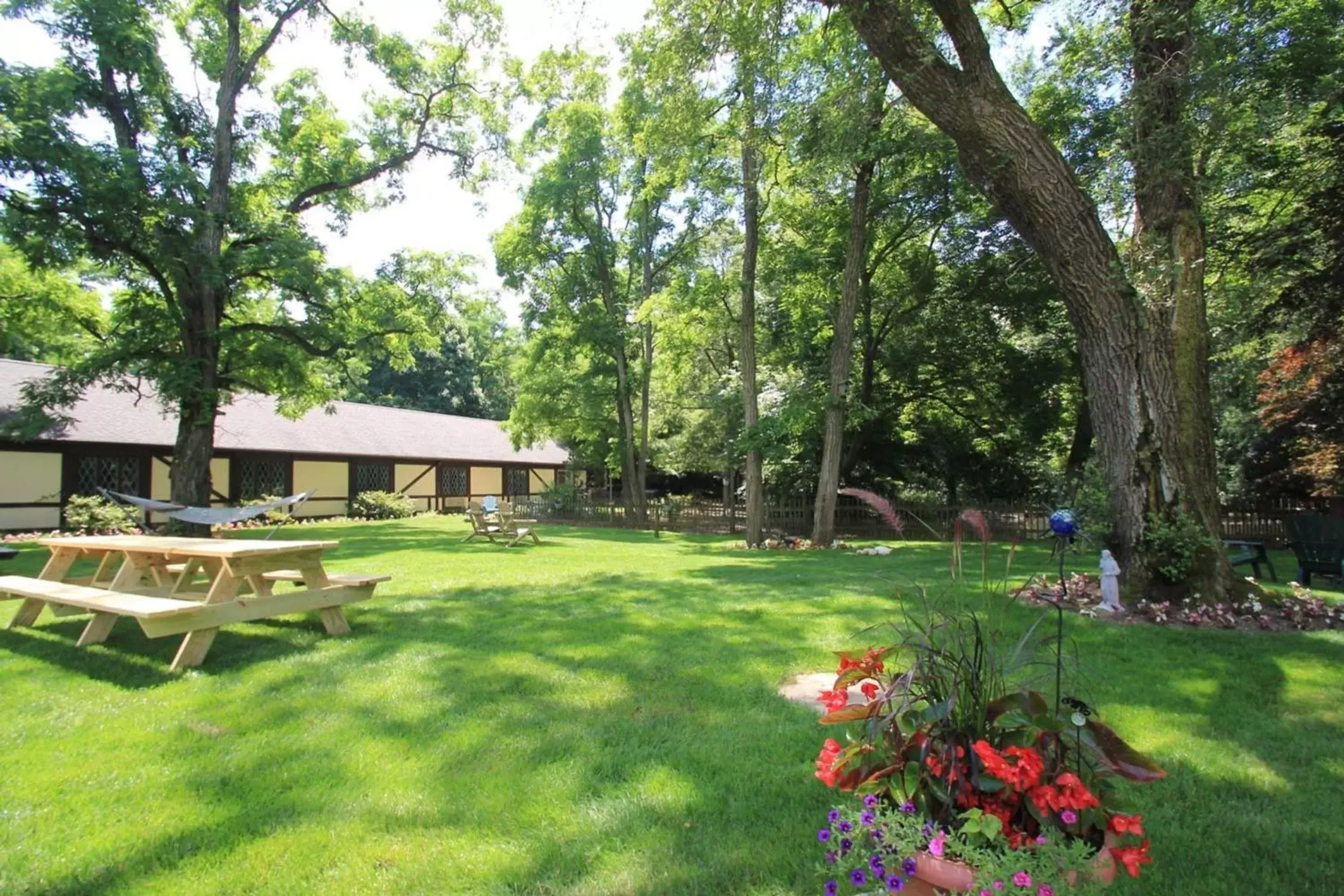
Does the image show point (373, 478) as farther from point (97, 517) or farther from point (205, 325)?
point (205, 325)

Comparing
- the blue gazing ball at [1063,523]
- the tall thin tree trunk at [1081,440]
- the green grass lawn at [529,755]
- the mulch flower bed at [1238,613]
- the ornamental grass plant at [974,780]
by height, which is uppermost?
the tall thin tree trunk at [1081,440]

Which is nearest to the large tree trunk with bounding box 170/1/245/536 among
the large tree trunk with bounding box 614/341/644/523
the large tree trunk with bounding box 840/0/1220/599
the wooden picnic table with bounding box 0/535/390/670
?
the wooden picnic table with bounding box 0/535/390/670

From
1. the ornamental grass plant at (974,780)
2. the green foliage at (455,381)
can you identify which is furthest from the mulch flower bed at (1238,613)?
the green foliage at (455,381)

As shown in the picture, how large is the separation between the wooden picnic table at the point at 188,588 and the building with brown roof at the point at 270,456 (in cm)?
1112

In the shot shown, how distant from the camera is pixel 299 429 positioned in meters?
25.0

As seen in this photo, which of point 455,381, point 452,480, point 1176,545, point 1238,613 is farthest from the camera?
point 455,381

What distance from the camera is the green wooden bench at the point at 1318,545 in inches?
319

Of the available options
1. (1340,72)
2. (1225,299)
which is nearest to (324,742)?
(1340,72)

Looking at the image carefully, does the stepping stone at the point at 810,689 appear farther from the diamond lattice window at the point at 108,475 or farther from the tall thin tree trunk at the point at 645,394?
the diamond lattice window at the point at 108,475

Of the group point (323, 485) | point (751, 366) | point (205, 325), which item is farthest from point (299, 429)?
point (751, 366)

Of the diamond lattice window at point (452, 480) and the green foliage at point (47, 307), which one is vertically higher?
the green foliage at point (47, 307)

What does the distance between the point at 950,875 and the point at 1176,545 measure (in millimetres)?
6087

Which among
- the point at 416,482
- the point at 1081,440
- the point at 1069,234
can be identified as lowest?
the point at 416,482

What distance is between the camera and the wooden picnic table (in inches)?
183
